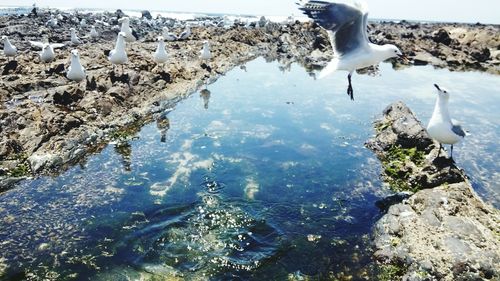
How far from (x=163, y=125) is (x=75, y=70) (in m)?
3.84

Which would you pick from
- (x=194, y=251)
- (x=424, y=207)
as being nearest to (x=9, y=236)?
(x=194, y=251)

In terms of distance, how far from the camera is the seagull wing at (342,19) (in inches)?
302

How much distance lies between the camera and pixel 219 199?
8.68m

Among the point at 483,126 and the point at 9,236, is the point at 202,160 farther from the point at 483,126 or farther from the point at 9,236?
the point at 483,126

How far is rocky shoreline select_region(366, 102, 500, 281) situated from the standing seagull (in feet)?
9.48

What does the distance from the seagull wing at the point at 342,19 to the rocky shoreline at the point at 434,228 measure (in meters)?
3.33

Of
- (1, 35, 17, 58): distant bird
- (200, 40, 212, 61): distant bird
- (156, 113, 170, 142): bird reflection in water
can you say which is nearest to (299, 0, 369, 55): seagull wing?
(156, 113, 170, 142): bird reflection in water

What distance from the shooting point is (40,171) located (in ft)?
30.2

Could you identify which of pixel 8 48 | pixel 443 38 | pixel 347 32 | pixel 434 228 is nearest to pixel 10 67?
pixel 8 48

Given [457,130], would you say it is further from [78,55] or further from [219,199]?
[78,55]

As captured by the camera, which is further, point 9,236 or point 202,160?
point 202,160

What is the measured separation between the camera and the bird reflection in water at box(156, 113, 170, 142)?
12.0m

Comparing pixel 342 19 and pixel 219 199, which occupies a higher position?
pixel 342 19

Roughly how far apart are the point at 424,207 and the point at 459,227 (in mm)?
1040
